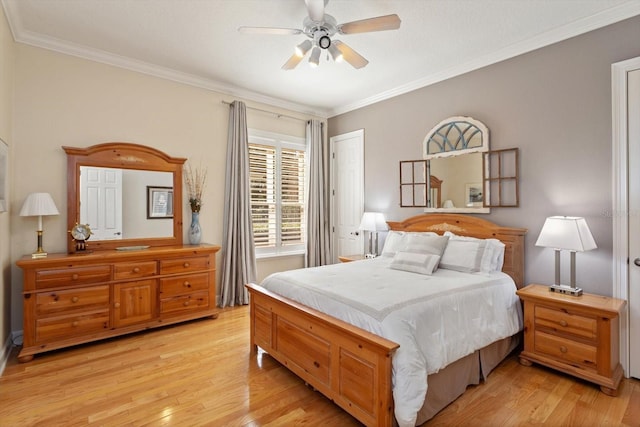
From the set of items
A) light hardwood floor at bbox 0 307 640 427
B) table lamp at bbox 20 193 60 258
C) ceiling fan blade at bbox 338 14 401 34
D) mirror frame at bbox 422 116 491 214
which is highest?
ceiling fan blade at bbox 338 14 401 34

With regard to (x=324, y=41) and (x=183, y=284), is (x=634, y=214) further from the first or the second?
(x=183, y=284)

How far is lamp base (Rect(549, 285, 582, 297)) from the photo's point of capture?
2.57 m

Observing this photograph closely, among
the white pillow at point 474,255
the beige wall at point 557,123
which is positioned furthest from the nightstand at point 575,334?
the beige wall at point 557,123

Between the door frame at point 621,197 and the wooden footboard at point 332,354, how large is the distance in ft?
7.07

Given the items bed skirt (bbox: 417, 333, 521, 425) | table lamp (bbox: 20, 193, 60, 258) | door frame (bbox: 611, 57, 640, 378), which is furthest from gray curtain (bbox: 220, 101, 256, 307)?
door frame (bbox: 611, 57, 640, 378)

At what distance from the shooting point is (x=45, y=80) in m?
3.16

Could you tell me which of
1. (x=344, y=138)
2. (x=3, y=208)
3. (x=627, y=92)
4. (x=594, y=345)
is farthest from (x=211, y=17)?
(x=594, y=345)

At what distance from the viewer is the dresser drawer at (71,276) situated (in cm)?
282

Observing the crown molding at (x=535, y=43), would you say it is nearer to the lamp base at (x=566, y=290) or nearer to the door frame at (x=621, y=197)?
the door frame at (x=621, y=197)

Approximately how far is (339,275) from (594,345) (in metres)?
1.93

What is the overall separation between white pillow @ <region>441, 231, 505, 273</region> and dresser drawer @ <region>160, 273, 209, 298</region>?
2644 mm

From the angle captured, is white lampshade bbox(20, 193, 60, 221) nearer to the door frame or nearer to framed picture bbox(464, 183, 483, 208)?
framed picture bbox(464, 183, 483, 208)

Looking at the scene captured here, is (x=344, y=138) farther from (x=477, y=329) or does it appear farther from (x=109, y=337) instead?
(x=109, y=337)

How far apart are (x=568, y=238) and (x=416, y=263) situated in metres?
1.18
